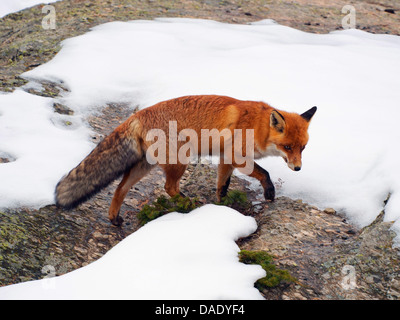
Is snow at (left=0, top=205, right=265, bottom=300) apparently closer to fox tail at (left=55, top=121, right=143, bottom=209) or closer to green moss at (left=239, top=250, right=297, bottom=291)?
green moss at (left=239, top=250, right=297, bottom=291)

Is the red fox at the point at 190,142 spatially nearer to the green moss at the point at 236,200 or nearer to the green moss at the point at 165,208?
the green moss at the point at 236,200

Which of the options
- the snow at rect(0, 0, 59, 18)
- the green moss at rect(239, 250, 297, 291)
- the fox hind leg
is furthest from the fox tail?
the snow at rect(0, 0, 59, 18)

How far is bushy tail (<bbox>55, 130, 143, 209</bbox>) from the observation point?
5129 millimetres

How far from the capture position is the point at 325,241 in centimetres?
481

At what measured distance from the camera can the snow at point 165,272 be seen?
3.47m

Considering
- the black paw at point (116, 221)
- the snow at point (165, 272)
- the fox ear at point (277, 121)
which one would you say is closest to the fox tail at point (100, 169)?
the black paw at point (116, 221)

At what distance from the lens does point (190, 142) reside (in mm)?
5566

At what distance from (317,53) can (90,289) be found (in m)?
8.50

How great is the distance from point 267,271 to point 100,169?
245cm

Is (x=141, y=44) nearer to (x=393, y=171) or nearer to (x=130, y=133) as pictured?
(x=130, y=133)

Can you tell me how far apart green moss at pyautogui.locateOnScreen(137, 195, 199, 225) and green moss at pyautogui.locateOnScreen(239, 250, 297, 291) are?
123cm

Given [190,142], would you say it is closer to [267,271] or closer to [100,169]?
[100,169]

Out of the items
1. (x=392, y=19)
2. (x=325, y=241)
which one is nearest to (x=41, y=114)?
(x=325, y=241)

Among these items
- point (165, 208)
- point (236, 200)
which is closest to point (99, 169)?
point (165, 208)
